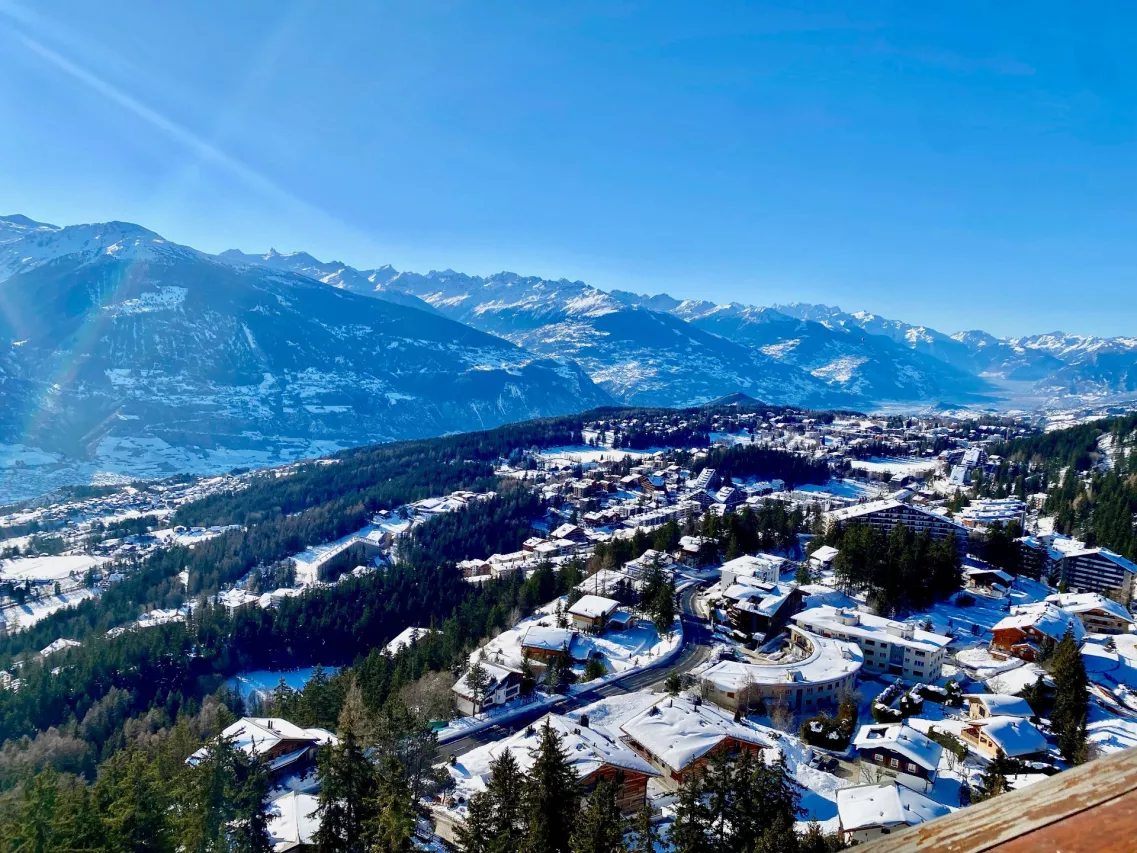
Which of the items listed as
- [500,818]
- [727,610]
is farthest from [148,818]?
[727,610]

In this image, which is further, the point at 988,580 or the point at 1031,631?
the point at 988,580

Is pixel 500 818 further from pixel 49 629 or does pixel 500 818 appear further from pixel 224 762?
pixel 49 629

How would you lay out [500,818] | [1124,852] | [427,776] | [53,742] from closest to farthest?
[1124,852], [500,818], [427,776], [53,742]

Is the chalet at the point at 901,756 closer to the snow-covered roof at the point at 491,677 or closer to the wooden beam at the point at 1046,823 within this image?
the snow-covered roof at the point at 491,677

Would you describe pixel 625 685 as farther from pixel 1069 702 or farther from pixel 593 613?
pixel 1069 702

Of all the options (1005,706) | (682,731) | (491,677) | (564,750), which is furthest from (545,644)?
(1005,706)

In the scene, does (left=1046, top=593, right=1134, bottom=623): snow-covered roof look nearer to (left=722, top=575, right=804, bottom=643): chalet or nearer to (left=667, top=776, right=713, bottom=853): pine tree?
(left=722, top=575, right=804, bottom=643): chalet
